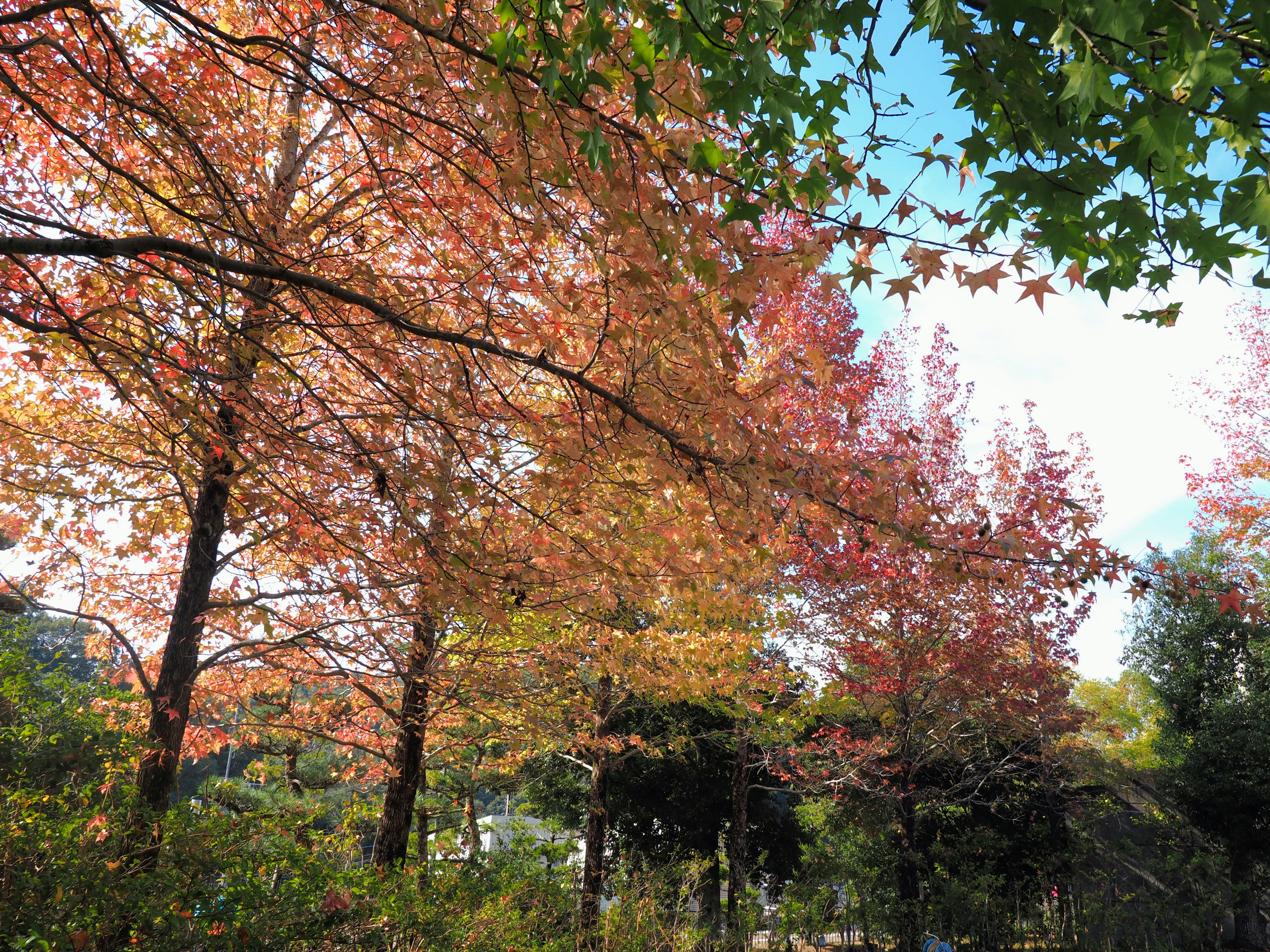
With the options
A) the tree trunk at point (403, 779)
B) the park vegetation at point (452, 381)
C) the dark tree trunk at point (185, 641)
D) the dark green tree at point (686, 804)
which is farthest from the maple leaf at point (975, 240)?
the dark green tree at point (686, 804)

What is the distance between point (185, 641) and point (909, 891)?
42.4ft

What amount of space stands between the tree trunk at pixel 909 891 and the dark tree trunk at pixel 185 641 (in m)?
11.6

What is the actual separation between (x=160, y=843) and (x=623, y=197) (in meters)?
4.43

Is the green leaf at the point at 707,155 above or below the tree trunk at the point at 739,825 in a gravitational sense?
above

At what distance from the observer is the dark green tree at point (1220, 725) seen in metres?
14.9

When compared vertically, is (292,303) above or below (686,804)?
above

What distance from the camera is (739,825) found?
1400 cm

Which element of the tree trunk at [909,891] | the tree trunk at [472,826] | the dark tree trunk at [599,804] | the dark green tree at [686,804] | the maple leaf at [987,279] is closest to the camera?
the maple leaf at [987,279]

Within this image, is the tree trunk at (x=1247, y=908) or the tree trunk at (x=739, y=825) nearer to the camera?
the tree trunk at (x=739, y=825)

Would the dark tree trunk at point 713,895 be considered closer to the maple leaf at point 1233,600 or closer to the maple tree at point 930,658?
the maple tree at point 930,658

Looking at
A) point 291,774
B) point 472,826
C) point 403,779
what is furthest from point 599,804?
point 291,774

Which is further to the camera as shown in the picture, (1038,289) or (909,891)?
(909,891)

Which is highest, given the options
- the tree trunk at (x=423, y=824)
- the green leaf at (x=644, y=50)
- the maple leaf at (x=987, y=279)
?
the green leaf at (x=644, y=50)

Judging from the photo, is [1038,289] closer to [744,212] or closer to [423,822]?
[744,212]
